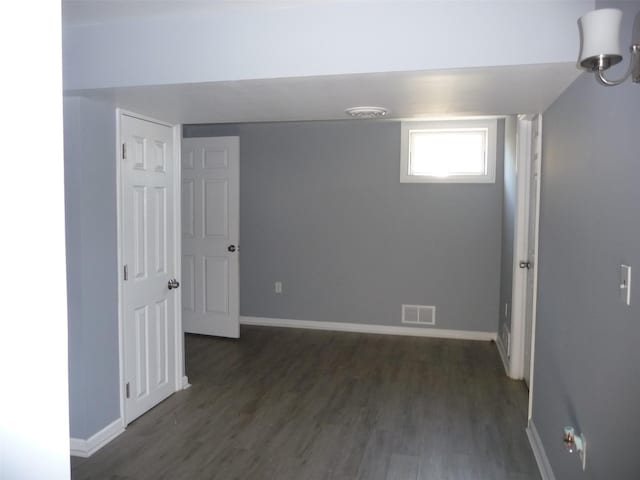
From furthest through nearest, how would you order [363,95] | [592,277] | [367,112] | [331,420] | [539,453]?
[331,420]
[367,112]
[539,453]
[363,95]
[592,277]

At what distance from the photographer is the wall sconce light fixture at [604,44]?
4.22 ft

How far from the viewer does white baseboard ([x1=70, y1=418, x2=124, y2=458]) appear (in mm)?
2914

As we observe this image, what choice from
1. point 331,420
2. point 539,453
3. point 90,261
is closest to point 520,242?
point 539,453

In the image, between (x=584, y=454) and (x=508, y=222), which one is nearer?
(x=584, y=454)

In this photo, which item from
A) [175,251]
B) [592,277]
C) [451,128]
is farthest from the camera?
[451,128]

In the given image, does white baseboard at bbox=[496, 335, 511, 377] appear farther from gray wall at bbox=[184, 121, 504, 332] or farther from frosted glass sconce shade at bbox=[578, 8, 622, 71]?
frosted glass sconce shade at bbox=[578, 8, 622, 71]

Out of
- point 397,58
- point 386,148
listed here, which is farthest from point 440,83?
point 386,148

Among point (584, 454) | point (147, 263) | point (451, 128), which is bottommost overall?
point (584, 454)

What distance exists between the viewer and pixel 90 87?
2.64 metres

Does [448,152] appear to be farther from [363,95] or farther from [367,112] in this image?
[363,95]

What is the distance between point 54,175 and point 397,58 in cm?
180

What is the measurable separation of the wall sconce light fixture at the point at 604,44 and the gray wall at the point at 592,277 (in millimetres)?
223

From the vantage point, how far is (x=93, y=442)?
9.70 feet

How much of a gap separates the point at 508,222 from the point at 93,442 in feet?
12.1
